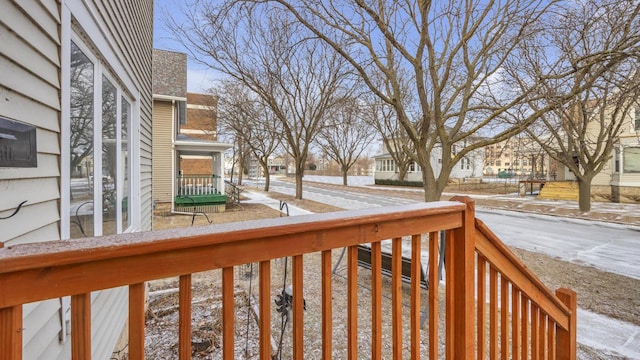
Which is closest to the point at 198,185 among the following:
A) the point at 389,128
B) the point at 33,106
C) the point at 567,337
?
the point at 33,106

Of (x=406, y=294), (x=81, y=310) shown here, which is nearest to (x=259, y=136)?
(x=406, y=294)

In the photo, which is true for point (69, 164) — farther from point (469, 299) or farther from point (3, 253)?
point (469, 299)

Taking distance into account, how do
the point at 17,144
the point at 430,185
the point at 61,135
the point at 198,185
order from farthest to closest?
1. the point at 198,185
2. the point at 430,185
3. the point at 61,135
4. the point at 17,144

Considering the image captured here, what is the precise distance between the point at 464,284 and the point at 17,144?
214 centimetres

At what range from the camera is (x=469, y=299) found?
1.52 metres

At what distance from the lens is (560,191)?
58.2 ft

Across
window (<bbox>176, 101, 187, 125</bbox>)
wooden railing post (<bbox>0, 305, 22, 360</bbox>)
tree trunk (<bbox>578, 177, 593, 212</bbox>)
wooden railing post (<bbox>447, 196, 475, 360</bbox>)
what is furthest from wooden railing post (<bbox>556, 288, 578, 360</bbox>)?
window (<bbox>176, 101, 187, 125</bbox>)

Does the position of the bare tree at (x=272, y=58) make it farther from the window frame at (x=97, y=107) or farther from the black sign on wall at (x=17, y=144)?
the black sign on wall at (x=17, y=144)

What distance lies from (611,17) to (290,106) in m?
10.7

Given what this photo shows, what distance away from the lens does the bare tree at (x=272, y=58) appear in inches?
323

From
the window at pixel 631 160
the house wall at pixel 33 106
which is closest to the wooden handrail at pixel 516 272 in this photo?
the house wall at pixel 33 106

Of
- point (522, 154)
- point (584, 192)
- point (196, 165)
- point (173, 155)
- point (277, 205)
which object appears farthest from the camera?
point (196, 165)

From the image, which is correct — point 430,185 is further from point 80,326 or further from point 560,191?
point 560,191

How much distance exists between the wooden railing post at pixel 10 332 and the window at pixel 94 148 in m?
1.86
